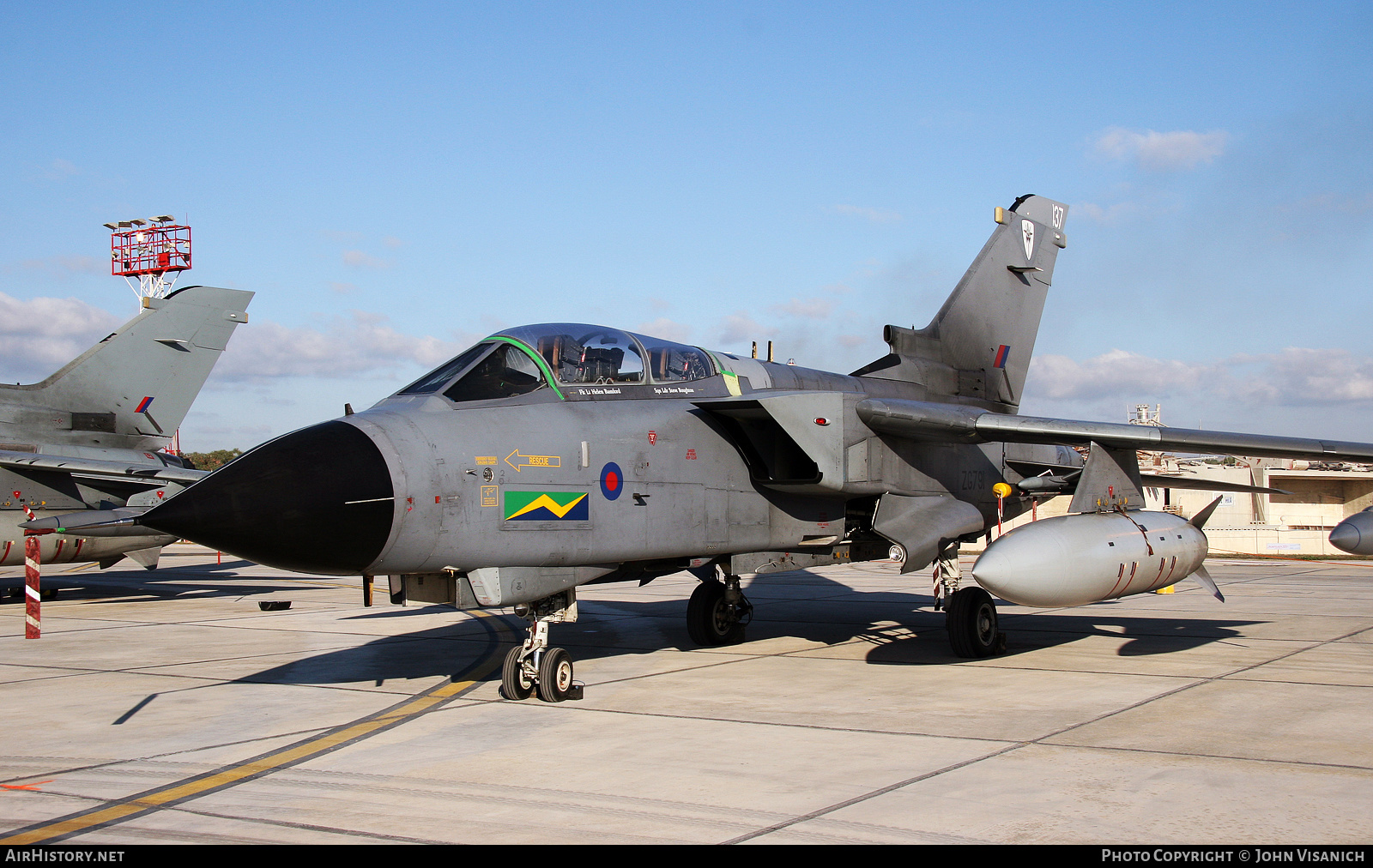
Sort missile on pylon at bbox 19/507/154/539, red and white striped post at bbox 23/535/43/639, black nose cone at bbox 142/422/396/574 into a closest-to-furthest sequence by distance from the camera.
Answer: black nose cone at bbox 142/422/396/574, red and white striped post at bbox 23/535/43/639, missile on pylon at bbox 19/507/154/539

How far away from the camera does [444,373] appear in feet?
25.1

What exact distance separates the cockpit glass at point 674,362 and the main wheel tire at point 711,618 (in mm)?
3040

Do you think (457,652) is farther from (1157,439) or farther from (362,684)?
(1157,439)

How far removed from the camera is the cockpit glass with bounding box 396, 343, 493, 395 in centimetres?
753

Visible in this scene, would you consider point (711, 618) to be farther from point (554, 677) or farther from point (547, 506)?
point (547, 506)

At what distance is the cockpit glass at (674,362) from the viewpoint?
8711 millimetres

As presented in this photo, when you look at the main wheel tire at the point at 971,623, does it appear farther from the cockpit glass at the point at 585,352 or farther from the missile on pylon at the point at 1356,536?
the cockpit glass at the point at 585,352

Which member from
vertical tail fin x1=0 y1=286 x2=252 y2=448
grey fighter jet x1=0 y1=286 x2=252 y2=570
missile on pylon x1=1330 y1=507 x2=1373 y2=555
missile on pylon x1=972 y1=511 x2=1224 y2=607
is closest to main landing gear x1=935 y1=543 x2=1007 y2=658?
missile on pylon x1=972 y1=511 x2=1224 y2=607

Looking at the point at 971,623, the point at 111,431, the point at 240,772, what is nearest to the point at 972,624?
the point at 971,623

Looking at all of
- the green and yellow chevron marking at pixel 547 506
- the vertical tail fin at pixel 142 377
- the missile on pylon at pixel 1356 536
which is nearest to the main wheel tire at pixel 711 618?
the green and yellow chevron marking at pixel 547 506

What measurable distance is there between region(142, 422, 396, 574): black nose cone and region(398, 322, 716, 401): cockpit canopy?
119 centimetres

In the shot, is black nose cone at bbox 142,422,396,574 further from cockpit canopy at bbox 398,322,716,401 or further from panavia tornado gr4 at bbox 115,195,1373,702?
cockpit canopy at bbox 398,322,716,401

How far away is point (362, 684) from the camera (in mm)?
8766

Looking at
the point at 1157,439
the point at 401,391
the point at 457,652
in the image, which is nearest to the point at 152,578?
the point at 457,652
